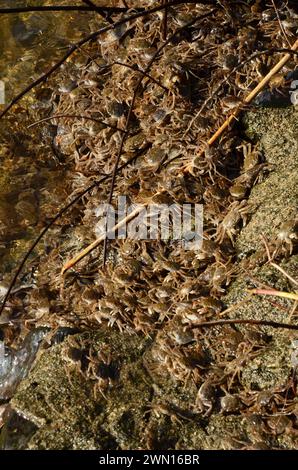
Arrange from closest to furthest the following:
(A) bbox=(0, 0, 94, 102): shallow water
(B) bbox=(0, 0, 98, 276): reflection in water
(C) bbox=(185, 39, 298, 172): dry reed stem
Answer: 1. (C) bbox=(185, 39, 298, 172): dry reed stem
2. (B) bbox=(0, 0, 98, 276): reflection in water
3. (A) bbox=(0, 0, 94, 102): shallow water

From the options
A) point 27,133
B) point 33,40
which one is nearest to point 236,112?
point 27,133

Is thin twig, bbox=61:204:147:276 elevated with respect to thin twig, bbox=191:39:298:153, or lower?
lower

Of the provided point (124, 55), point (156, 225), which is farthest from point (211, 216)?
point (124, 55)

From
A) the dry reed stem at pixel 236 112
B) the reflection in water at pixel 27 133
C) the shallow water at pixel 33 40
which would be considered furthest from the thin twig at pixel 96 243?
the shallow water at pixel 33 40

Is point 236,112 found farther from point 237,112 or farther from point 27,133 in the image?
point 27,133

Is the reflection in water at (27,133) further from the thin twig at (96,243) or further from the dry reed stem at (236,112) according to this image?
the dry reed stem at (236,112)

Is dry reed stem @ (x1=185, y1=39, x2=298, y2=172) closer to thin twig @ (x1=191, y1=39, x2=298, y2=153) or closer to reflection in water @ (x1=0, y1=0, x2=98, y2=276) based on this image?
thin twig @ (x1=191, y1=39, x2=298, y2=153)

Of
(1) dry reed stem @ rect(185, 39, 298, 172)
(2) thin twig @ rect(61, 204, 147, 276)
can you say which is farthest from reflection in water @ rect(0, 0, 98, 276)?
(1) dry reed stem @ rect(185, 39, 298, 172)
